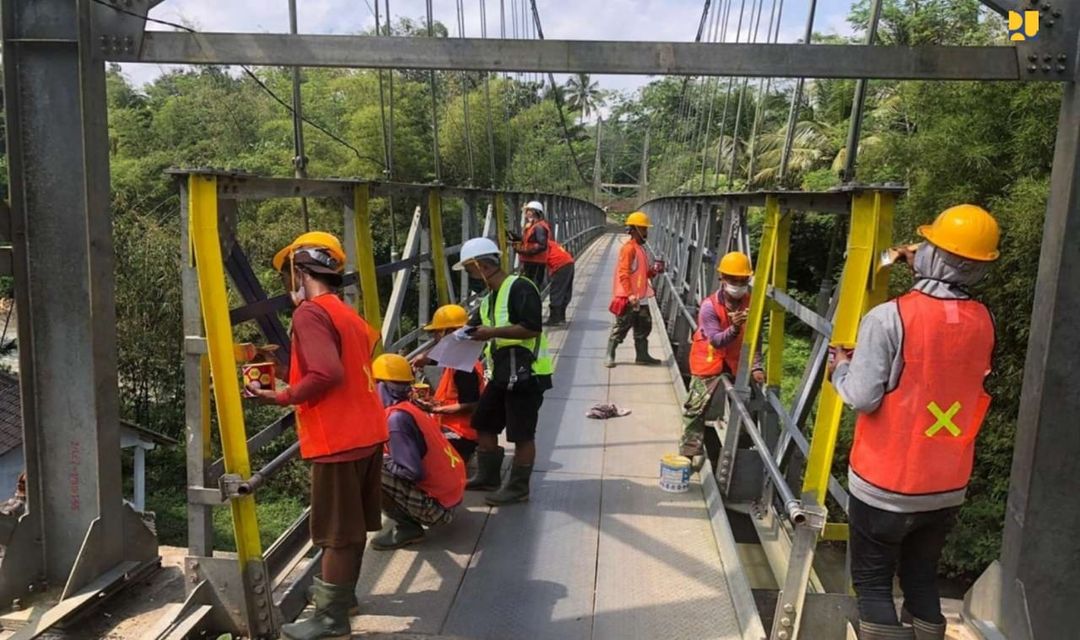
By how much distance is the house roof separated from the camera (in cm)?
1057

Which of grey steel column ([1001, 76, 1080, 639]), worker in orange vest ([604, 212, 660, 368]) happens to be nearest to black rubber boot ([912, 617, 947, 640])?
grey steel column ([1001, 76, 1080, 639])

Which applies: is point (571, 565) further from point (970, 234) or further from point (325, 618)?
point (970, 234)

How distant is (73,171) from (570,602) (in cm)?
213

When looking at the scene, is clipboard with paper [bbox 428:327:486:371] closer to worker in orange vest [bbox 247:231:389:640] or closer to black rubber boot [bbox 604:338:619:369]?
worker in orange vest [bbox 247:231:389:640]

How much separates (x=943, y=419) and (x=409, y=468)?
5.85ft

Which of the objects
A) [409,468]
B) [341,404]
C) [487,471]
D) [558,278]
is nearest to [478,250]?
[409,468]

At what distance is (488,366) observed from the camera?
153 inches

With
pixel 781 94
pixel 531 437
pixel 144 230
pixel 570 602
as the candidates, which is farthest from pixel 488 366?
pixel 781 94

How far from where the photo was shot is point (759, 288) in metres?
3.64

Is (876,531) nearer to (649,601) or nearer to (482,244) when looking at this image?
(649,601)

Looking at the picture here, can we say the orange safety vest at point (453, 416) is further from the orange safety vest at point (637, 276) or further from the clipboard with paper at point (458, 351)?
the orange safety vest at point (637, 276)

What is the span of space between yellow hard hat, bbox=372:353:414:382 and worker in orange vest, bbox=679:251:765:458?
149cm

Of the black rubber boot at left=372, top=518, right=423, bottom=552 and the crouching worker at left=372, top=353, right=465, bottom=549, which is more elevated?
the crouching worker at left=372, top=353, right=465, bottom=549

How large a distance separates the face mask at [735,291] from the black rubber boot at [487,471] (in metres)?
1.26
